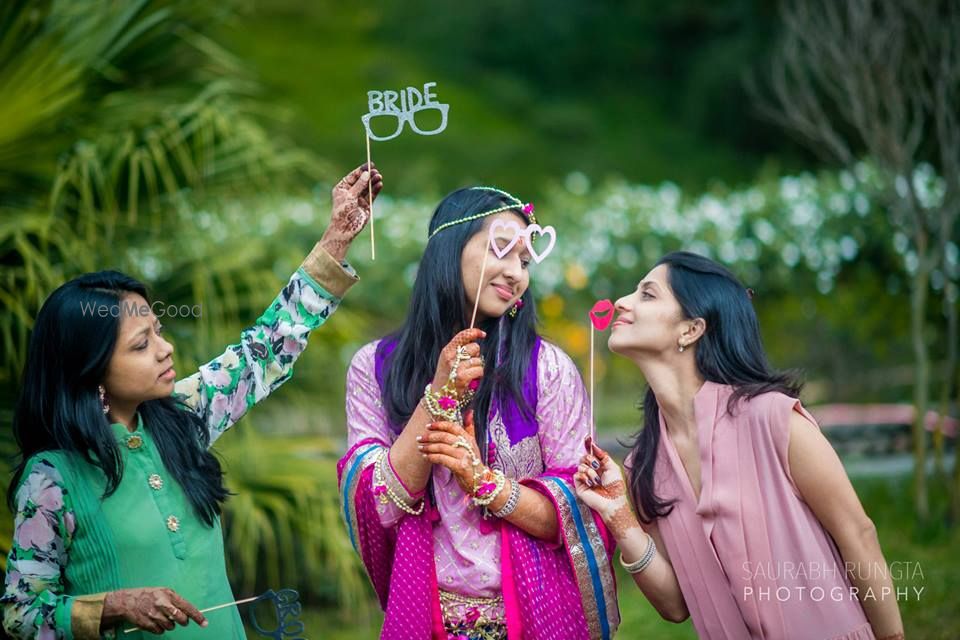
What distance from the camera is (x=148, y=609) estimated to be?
7.75 ft

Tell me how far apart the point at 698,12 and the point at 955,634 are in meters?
8.94

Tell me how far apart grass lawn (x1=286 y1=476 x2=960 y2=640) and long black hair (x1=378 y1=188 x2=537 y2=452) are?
2055mm

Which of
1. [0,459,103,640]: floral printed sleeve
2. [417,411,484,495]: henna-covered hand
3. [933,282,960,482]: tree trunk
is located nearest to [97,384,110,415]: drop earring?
[0,459,103,640]: floral printed sleeve

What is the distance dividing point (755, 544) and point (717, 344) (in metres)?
0.45

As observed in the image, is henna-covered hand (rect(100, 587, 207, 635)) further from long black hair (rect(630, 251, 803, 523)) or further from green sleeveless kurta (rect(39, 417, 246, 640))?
long black hair (rect(630, 251, 803, 523))


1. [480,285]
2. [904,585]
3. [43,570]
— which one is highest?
[480,285]

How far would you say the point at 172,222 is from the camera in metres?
4.36

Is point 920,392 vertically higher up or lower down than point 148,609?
higher up

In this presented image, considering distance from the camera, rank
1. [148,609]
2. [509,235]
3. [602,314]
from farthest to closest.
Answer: [602,314]
[509,235]
[148,609]

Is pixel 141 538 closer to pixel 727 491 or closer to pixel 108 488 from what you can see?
pixel 108 488

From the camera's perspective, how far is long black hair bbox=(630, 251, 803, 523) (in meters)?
2.69

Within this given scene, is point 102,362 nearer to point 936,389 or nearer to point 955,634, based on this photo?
point 955,634

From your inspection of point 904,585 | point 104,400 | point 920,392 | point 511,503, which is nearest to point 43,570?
point 104,400

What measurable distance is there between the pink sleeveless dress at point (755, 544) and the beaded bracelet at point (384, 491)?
1.92 feet
